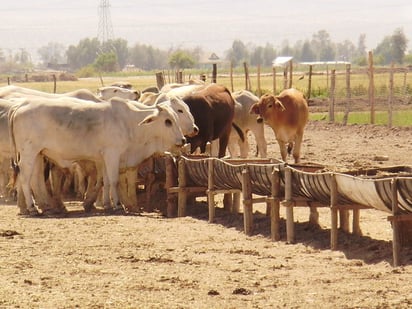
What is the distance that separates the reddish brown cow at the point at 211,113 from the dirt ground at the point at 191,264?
4.02 metres

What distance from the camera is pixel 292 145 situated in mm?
25016

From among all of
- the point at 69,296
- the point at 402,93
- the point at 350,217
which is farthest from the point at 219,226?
the point at 402,93

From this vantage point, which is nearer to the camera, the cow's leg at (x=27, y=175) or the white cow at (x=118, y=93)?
the cow's leg at (x=27, y=175)

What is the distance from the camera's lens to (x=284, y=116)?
23.9 m

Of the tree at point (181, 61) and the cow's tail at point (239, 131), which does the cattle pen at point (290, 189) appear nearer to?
the cow's tail at point (239, 131)

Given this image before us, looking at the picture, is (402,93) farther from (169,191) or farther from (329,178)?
(329,178)

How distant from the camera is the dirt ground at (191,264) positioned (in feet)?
35.2

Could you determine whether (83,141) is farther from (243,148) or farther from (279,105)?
(243,148)

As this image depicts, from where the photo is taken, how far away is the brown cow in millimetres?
23750

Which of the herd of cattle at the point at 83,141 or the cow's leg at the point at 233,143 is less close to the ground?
the herd of cattle at the point at 83,141

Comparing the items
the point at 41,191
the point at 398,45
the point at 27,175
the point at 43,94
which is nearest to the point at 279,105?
the point at 43,94

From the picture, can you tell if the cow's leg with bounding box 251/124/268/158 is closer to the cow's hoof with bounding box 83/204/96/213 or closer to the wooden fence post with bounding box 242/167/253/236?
the cow's hoof with bounding box 83/204/96/213

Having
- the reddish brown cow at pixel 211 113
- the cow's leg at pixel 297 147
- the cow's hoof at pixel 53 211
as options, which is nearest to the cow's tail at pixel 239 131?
the cow's leg at pixel 297 147

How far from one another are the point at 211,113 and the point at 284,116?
8.31ft
